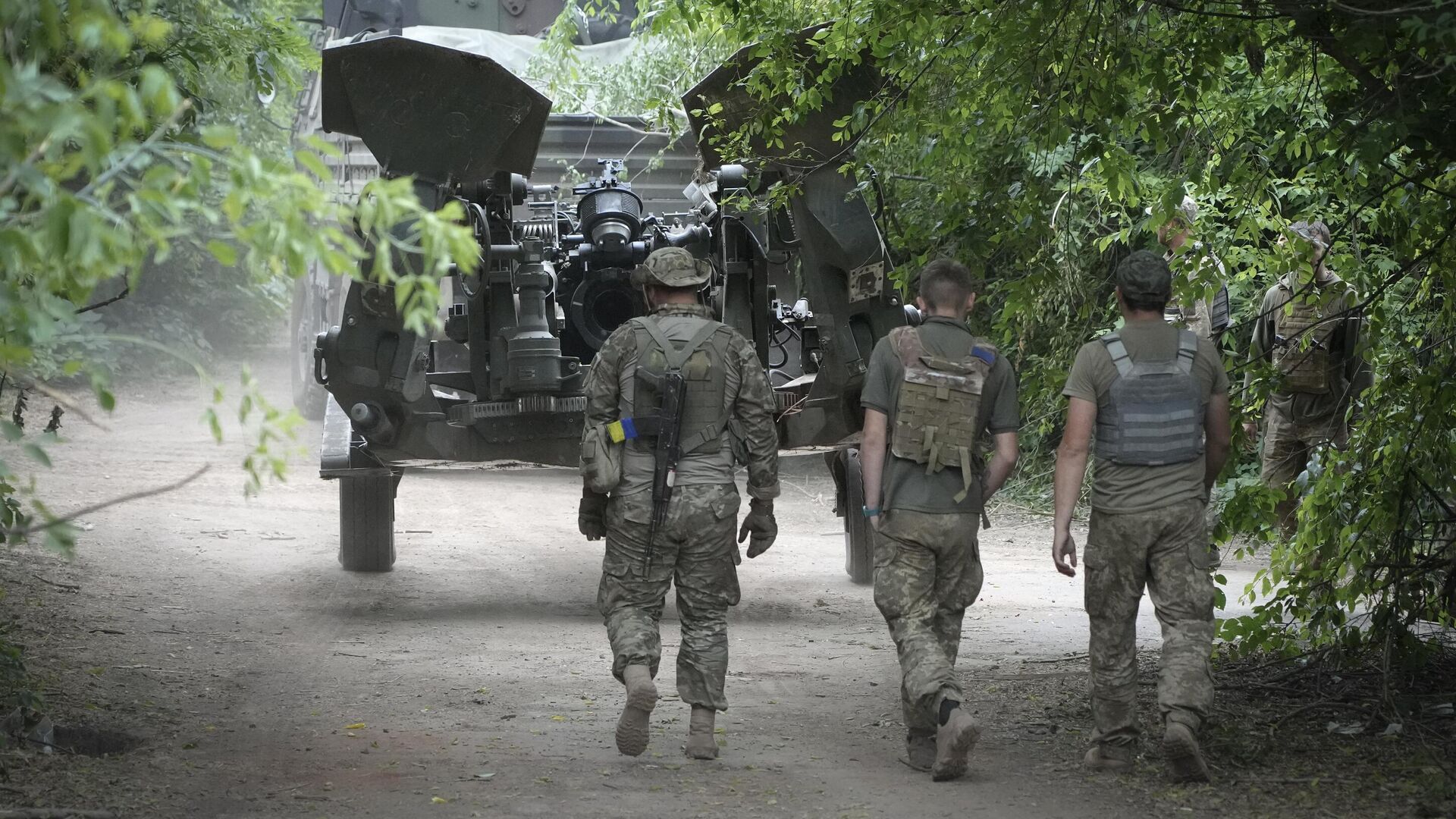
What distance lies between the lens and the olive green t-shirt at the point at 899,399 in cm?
494

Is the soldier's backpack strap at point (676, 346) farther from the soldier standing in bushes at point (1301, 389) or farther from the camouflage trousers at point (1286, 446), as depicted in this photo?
the camouflage trousers at point (1286, 446)

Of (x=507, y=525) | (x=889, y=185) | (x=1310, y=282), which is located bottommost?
(x=507, y=525)

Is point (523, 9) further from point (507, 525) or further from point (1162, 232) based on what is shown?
point (1162, 232)

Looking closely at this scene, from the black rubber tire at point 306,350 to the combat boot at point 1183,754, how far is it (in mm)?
11269

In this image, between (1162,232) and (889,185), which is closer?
(1162,232)

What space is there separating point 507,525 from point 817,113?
521 cm

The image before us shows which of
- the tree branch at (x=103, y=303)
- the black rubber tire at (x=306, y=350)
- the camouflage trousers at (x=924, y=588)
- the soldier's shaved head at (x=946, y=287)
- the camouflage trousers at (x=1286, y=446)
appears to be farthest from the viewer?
the black rubber tire at (x=306, y=350)

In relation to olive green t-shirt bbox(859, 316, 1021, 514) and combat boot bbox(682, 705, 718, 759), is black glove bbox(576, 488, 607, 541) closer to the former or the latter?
combat boot bbox(682, 705, 718, 759)

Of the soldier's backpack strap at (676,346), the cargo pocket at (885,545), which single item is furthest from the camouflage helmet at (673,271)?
the cargo pocket at (885,545)

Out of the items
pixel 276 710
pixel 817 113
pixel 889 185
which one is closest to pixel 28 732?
pixel 276 710

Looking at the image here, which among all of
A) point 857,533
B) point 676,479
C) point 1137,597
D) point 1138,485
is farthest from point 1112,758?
point 857,533

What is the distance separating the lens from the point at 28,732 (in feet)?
15.9

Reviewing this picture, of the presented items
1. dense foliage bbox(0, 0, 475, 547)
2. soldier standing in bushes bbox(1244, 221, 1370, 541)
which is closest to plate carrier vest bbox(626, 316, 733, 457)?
dense foliage bbox(0, 0, 475, 547)

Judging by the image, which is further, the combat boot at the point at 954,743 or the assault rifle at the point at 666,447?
the assault rifle at the point at 666,447
